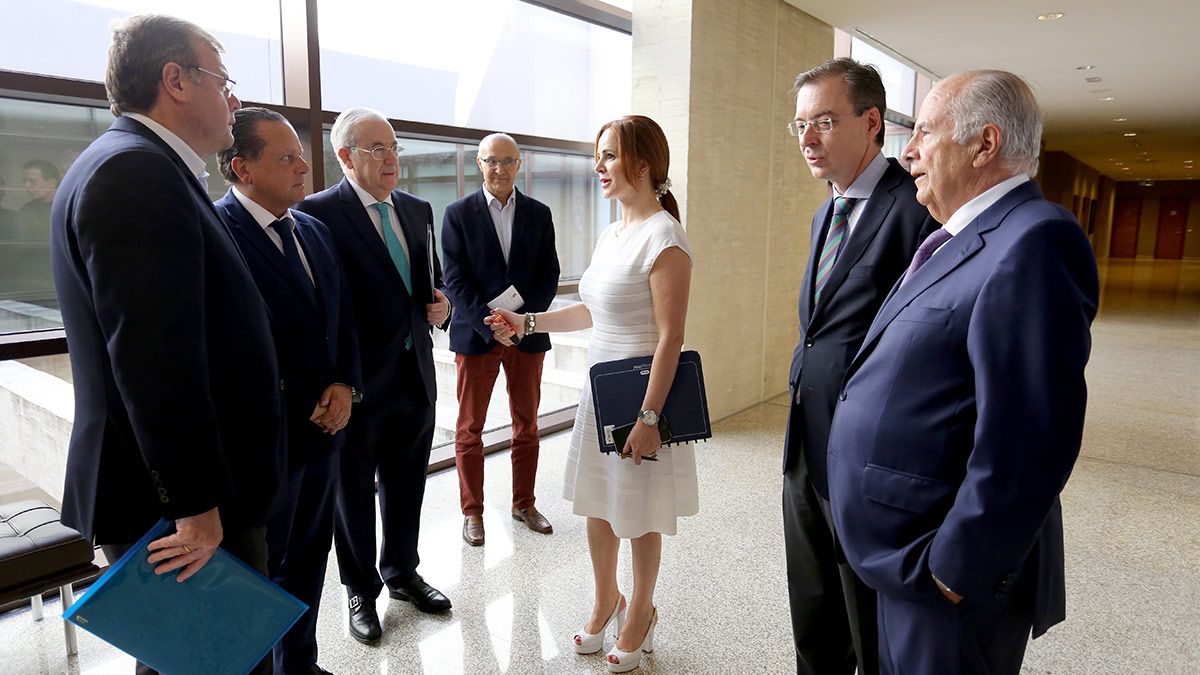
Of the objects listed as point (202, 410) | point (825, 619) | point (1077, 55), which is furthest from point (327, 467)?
point (1077, 55)

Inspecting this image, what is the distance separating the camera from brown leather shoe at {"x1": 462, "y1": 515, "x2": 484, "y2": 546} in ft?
11.0

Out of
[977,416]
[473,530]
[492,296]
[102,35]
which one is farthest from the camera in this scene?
[492,296]

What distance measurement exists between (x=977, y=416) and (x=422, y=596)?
2248 millimetres

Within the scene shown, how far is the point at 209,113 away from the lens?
1.55m

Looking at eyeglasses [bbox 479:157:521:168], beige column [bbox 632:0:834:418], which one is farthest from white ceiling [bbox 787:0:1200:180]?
eyeglasses [bbox 479:157:521:168]

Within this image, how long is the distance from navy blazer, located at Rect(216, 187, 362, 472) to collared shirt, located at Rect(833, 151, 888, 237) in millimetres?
1552

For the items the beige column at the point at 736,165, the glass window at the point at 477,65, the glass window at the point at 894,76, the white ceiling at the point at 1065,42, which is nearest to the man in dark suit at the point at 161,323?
the glass window at the point at 477,65

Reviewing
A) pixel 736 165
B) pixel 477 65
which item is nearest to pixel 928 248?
pixel 477 65

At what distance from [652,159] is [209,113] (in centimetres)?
121

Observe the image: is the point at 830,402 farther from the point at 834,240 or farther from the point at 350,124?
the point at 350,124

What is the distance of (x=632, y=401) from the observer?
2.17 m

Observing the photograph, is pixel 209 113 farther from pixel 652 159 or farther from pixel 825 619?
pixel 825 619

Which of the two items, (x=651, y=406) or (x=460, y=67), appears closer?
(x=651, y=406)

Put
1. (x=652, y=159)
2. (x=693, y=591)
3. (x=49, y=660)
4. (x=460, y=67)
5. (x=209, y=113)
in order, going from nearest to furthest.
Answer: (x=209, y=113) → (x=652, y=159) → (x=49, y=660) → (x=693, y=591) → (x=460, y=67)
